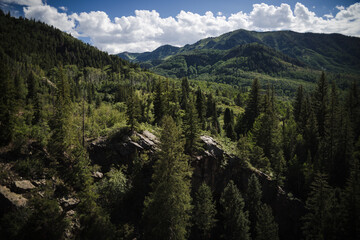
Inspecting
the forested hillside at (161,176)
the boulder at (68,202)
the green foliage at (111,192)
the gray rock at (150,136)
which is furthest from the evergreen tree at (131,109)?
the boulder at (68,202)

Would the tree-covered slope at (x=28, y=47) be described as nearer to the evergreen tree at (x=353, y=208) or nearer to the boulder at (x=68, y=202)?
the boulder at (x=68, y=202)

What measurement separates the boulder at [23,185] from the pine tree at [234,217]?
30.6m

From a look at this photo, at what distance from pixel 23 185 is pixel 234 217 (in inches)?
1285

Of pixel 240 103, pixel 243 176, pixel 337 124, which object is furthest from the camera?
pixel 240 103

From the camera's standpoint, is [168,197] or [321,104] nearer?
[168,197]

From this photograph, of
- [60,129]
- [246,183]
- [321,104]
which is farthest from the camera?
[321,104]

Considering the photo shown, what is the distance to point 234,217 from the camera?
3466 cm

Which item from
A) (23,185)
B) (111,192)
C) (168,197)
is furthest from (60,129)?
(168,197)

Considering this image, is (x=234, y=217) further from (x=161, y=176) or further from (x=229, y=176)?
(x=161, y=176)

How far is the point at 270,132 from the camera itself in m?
49.6

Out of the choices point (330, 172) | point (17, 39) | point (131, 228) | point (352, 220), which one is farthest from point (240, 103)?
point (17, 39)

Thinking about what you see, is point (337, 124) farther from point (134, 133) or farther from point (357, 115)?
point (134, 133)

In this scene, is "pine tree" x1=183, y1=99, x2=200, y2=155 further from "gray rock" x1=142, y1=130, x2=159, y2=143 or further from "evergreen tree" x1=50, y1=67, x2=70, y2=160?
"evergreen tree" x1=50, y1=67, x2=70, y2=160

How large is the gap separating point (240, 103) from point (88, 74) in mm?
134552
